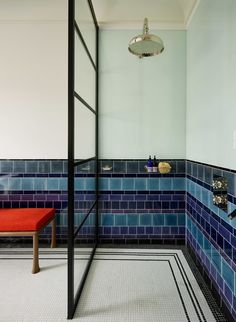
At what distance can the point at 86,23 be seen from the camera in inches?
87.9

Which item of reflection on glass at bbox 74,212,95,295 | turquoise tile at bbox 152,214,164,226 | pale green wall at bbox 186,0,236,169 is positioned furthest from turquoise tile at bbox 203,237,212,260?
reflection on glass at bbox 74,212,95,295

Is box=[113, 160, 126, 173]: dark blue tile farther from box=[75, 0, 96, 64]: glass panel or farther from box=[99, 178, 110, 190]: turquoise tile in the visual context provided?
box=[75, 0, 96, 64]: glass panel

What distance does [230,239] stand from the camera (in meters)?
1.60

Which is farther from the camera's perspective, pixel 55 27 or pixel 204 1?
pixel 55 27

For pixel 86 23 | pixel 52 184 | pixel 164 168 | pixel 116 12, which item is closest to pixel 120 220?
pixel 164 168

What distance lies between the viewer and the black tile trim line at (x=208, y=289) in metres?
1.70

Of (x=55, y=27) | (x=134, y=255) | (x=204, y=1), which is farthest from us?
(x=55, y=27)

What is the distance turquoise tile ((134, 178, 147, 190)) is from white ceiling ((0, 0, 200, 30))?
1.70 metres

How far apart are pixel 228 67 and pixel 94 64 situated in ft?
4.81

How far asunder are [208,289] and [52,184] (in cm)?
186

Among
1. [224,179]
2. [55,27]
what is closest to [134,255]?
[224,179]

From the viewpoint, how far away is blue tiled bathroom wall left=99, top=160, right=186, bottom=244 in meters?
2.86

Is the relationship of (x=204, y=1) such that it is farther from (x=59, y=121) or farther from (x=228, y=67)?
(x=59, y=121)

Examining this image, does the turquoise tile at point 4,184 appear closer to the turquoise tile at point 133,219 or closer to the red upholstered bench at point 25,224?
the red upholstered bench at point 25,224
